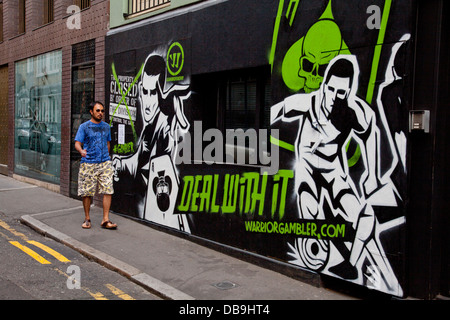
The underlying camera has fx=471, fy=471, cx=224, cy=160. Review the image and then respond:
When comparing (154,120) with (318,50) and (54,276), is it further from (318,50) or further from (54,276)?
(318,50)

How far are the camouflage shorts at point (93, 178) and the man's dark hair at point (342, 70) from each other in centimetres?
417

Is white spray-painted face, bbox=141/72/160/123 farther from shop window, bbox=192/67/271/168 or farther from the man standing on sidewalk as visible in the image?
shop window, bbox=192/67/271/168

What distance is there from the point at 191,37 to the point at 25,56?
26.1ft

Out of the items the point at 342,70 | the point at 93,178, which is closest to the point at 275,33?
the point at 342,70

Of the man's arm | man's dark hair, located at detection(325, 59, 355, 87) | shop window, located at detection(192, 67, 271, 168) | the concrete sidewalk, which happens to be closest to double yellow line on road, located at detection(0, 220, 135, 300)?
the concrete sidewalk

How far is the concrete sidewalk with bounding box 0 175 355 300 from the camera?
16.7ft

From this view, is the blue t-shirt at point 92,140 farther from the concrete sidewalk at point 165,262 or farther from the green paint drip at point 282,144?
the green paint drip at point 282,144

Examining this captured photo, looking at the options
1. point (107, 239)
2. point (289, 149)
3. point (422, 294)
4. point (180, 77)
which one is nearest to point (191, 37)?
point (180, 77)

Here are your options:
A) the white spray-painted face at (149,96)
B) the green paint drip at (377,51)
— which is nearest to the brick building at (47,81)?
the white spray-painted face at (149,96)

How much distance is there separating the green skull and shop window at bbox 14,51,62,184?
300 inches

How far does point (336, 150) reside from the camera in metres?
Result: 5.08

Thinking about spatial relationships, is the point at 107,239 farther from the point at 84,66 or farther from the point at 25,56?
the point at 25,56

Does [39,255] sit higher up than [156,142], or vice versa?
[156,142]

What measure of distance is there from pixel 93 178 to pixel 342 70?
451cm
